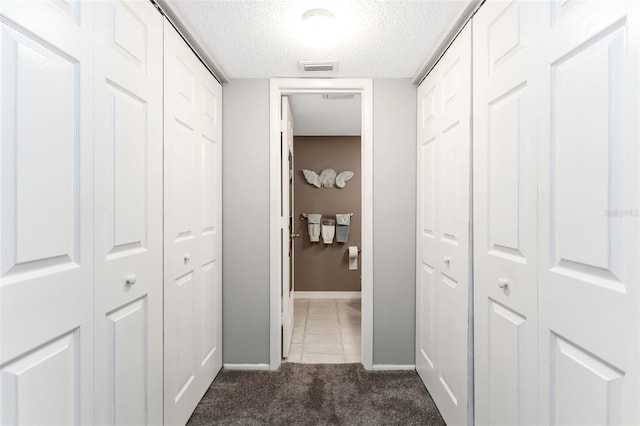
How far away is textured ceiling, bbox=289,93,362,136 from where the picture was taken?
10.4 ft

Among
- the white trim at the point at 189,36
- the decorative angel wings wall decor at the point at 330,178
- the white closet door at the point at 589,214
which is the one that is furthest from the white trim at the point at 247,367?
the decorative angel wings wall decor at the point at 330,178

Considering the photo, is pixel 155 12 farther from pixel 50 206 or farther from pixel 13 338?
pixel 13 338

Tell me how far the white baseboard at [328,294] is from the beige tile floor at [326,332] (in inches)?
3.8

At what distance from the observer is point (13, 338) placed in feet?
2.57

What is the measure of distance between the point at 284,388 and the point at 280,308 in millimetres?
530

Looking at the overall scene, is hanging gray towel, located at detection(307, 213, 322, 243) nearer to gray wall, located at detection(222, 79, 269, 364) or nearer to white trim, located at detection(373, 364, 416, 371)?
gray wall, located at detection(222, 79, 269, 364)

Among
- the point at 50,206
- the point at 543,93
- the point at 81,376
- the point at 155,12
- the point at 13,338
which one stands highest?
the point at 155,12

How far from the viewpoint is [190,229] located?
185 cm

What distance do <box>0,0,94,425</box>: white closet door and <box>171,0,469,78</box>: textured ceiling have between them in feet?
2.53

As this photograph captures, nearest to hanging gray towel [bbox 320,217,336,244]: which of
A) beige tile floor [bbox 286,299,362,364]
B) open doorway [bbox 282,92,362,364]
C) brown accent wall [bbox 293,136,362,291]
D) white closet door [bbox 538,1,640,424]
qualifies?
open doorway [bbox 282,92,362,364]

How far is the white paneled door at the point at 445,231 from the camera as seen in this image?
1631 millimetres

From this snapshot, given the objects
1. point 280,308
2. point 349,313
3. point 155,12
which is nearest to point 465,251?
point 280,308

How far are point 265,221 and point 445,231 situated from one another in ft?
4.01

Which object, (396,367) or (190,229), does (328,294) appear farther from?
(190,229)
